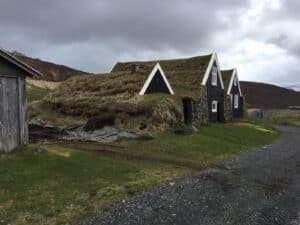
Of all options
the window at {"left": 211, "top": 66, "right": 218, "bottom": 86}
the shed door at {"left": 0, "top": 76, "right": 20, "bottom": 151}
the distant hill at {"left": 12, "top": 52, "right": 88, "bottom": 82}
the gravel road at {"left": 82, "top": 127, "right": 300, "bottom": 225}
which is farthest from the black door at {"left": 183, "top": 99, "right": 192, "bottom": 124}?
the distant hill at {"left": 12, "top": 52, "right": 88, "bottom": 82}

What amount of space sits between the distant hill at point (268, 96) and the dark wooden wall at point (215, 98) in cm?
6251

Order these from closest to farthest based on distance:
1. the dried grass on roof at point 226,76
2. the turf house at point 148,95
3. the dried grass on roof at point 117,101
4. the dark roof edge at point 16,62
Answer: the dark roof edge at point 16,62
the dried grass on roof at point 117,101
the turf house at point 148,95
the dried grass on roof at point 226,76

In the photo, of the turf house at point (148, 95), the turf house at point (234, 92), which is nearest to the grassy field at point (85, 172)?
the turf house at point (148, 95)

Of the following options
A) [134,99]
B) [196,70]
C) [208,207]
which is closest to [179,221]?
[208,207]

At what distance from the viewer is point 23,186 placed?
16.6 meters

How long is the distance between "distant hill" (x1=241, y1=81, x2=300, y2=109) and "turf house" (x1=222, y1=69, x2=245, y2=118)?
51.5 meters

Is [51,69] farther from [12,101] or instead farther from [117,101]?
[12,101]

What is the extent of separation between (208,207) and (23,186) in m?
6.42

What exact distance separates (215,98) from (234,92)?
10787mm

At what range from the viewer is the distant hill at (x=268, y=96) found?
116 metres

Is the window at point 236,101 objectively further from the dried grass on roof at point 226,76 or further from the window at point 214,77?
the window at point 214,77

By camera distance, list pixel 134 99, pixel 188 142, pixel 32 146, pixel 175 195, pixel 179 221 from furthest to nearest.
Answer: pixel 134 99, pixel 188 142, pixel 32 146, pixel 175 195, pixel 179 221

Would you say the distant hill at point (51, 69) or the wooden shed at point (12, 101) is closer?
the wooden shed at point (12, 101)

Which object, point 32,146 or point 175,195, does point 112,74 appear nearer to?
point 32,146
